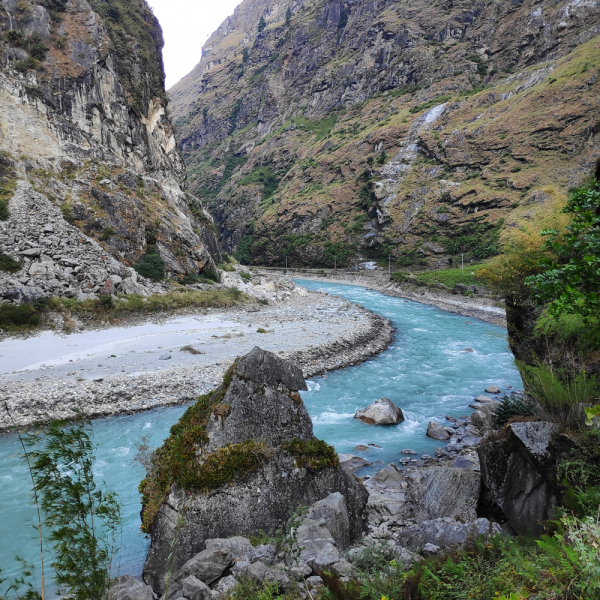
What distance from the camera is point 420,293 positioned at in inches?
1991

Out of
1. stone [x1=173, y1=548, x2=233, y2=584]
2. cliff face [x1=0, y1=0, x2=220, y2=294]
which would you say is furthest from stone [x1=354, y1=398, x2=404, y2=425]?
cliff face [x1=0, y1=0, x2=220, y2=294]

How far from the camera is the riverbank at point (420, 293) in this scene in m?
36.6

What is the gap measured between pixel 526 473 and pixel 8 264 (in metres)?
29.5

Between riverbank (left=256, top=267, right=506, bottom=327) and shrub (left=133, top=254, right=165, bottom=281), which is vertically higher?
shrub (left=133, top=254, right=165, bottom=281)

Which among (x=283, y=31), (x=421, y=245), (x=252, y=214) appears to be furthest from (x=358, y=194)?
(x=283, y=31)

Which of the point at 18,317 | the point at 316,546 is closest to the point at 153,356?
the point at 18,317

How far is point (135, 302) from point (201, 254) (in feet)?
45.8

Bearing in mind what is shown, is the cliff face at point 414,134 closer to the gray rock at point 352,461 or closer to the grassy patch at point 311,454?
the gray rock at point 352,461

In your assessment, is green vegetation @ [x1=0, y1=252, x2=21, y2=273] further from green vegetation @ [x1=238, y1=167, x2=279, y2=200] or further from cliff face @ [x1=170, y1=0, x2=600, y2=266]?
→ green vegetation @ [x1=238, y1=167, x2=279, y2=200]

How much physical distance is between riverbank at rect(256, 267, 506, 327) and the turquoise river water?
368 cm

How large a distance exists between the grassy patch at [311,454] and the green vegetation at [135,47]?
46949 mm

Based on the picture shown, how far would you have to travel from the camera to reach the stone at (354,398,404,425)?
1316 centimetres

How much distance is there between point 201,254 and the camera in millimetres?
40781

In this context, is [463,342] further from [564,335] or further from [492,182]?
[492,182]
